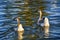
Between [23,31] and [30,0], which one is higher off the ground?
[30,0]

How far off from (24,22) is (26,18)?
113 centimetres

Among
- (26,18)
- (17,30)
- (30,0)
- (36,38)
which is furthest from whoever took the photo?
(30,0)

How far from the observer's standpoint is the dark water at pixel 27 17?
17.8 m

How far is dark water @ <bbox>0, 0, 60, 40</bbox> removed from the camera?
17.8 metres

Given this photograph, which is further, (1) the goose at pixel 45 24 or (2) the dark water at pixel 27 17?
(1) the goose at pixel 45 24

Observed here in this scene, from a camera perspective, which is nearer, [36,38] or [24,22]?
[36,38]

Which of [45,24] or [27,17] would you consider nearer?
[45,24]

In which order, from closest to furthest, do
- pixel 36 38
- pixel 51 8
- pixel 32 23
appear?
1. pixel 36 38
2. pixel 32 23
3. pixel 51 8

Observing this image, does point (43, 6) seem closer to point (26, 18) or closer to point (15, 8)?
point (15, 8)

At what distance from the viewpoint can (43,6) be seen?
25.0 meters

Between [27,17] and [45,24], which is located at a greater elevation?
[27,17]

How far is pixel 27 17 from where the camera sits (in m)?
21.9

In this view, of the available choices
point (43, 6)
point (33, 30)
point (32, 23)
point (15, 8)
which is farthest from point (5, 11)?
point (33, 30)

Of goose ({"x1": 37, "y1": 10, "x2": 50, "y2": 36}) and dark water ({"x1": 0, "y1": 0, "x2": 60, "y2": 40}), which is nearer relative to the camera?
dark water ({"x1": 0, "y1": 0, "x2": 60, "y2": 40})
